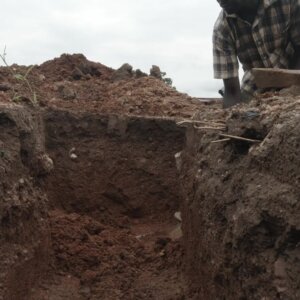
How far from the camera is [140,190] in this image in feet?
19.4

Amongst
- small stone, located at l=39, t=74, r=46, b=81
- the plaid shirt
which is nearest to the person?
the plaid shirt

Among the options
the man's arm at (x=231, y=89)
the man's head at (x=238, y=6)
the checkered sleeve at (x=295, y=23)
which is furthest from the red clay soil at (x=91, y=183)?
the checkered sleeve at (x=295, y=23)

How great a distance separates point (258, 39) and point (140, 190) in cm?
196

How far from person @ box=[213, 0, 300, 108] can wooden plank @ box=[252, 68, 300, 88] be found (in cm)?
108

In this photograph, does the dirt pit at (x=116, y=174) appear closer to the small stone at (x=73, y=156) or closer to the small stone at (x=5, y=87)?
→ the small stone at (x=73, y=156)

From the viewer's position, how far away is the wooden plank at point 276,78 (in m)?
3.52

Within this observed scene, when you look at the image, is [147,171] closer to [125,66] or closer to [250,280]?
[125,66]

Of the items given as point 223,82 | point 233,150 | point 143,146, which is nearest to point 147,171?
point 143,146

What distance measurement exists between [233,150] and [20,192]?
1.53 m

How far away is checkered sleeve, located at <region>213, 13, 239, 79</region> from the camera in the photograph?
4910 mm

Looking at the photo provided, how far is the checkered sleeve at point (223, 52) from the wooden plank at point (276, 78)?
119 cm

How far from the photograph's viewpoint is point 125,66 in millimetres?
7957

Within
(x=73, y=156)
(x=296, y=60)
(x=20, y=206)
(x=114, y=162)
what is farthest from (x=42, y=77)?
(x=20, y=206)

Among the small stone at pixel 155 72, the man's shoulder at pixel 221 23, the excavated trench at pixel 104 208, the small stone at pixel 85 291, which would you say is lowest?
the small stone at pixel 85 291
